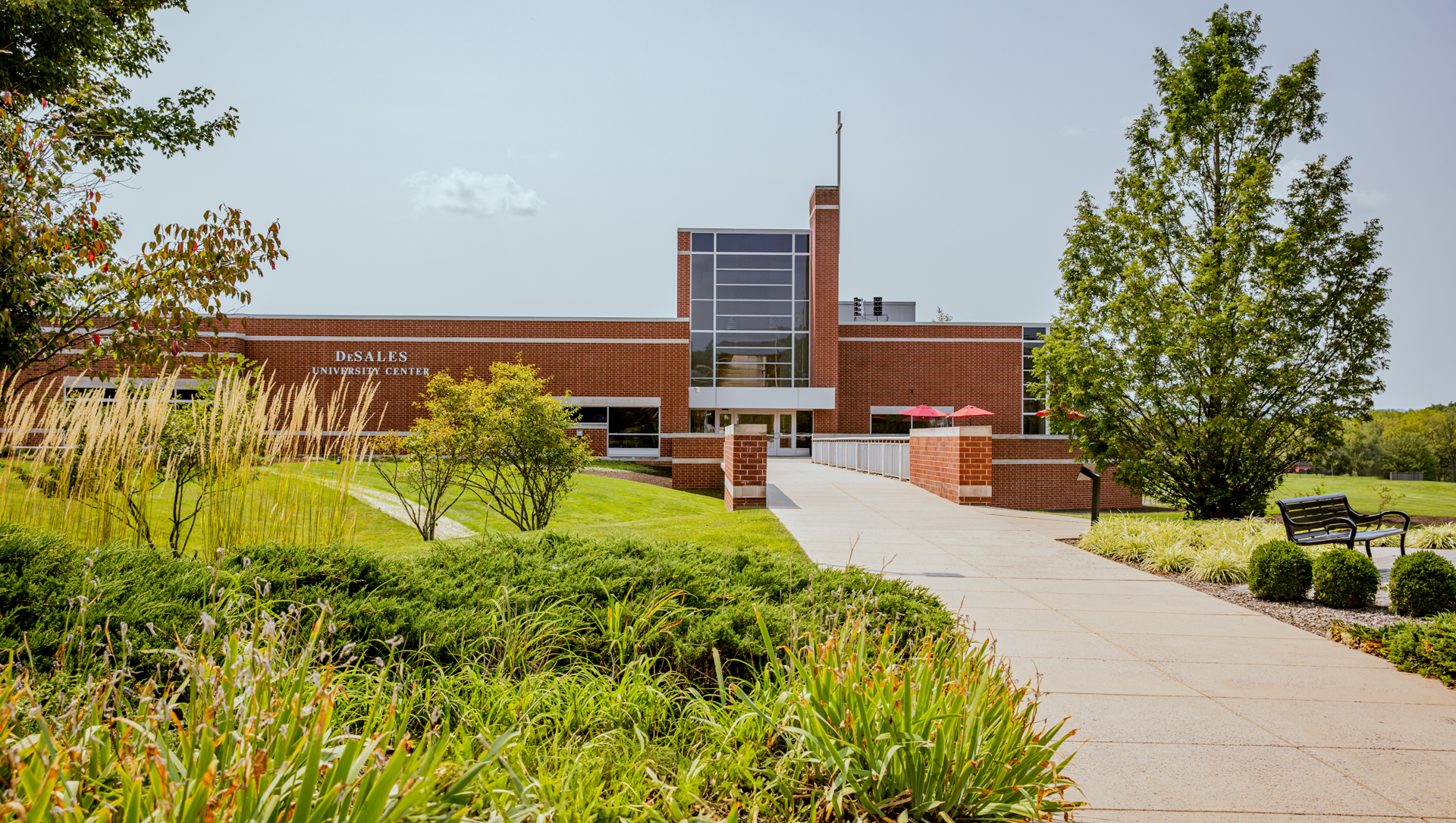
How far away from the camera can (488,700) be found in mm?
2785

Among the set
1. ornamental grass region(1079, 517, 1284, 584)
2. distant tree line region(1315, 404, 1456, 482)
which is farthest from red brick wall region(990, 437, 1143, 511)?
distant tree line region(1315, 404, 1456, 482)

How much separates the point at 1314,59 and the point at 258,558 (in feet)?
56.0

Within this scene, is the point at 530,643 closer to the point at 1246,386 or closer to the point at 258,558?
the point at 258,558

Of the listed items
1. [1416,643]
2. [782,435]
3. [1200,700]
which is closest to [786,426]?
[782,435]

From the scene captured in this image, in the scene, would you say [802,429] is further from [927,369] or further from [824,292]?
[927,369]

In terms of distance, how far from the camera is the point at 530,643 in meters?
3.33

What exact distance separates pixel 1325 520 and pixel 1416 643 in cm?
374

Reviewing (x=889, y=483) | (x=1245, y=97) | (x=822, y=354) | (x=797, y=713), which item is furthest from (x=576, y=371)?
(x=797, y=713)

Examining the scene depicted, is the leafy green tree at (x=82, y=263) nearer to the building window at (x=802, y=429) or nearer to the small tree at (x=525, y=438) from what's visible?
Result: the small tree at (x=525, y=438)

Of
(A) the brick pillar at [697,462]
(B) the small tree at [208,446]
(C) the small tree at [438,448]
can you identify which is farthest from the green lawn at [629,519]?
(B) the small tree at [208,446]

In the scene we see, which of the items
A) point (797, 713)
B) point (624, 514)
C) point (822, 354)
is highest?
point (822, 354)

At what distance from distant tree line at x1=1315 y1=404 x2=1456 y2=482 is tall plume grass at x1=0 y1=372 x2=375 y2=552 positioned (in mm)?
55855

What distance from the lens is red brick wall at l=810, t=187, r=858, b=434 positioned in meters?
35.5

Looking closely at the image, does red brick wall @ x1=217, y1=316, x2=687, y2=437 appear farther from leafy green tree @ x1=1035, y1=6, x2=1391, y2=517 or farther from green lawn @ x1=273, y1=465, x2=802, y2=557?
leafy green tree @ x1=1035, y1=6, x2=1391, y2=517
